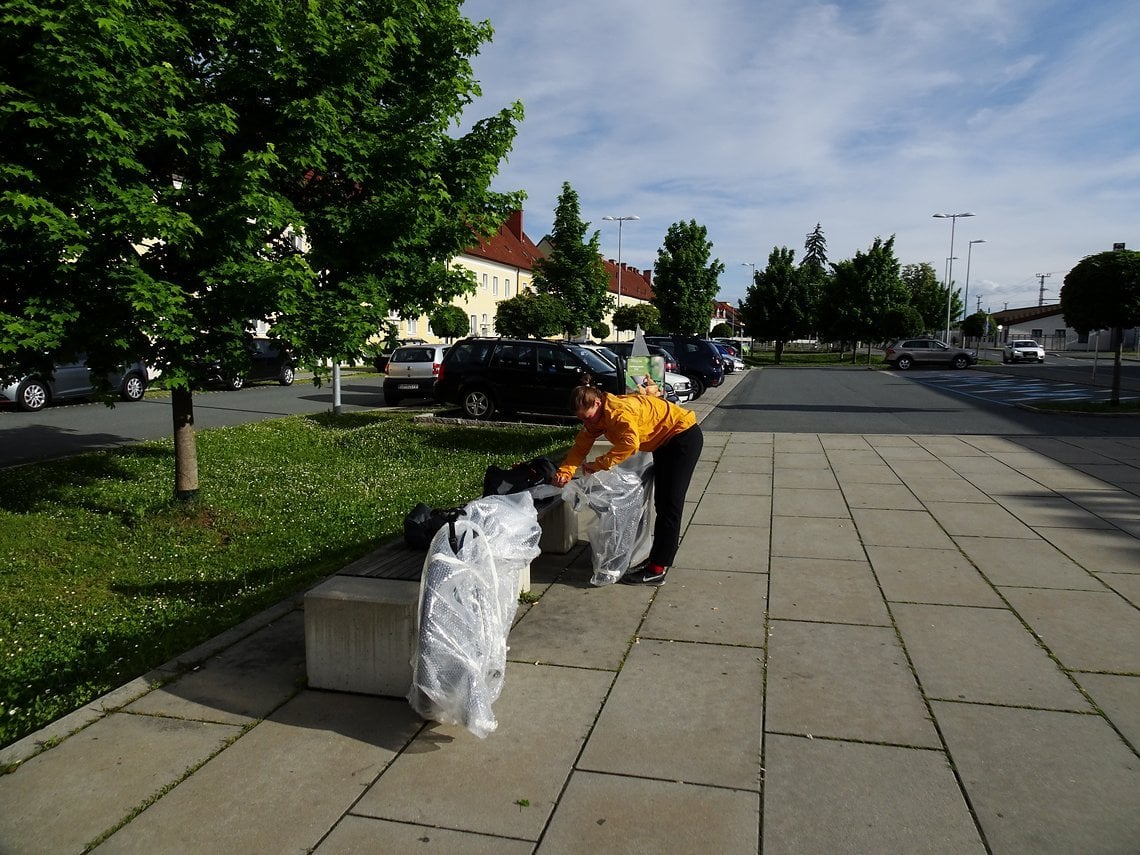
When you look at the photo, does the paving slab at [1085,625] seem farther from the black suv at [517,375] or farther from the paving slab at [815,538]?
the black suv at [517,375]

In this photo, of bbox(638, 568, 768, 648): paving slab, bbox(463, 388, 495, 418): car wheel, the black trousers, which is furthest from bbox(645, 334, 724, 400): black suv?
the black trousers

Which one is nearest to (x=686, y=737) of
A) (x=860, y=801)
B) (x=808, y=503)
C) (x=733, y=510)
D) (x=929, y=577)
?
(x=860, y=801)

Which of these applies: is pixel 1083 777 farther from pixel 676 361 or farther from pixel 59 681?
pixel 676 361

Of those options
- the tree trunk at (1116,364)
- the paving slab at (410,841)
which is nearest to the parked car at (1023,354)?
the tree trunk at (1116,364)

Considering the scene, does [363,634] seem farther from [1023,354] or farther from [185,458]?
[1023,354]

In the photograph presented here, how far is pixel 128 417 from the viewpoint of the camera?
1625 centimetres

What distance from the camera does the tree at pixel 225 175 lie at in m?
5.75

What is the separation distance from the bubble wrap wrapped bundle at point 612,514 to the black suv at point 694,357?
779 inches

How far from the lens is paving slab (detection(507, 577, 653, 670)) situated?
4.21m

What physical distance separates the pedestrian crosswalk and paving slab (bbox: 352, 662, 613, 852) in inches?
813

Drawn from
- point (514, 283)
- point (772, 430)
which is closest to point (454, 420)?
point (772, 430)

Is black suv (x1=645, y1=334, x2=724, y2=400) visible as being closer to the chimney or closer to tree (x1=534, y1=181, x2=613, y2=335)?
tree (x1=534, y1=181, x2=613, y2=335)

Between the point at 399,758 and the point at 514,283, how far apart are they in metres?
61.3

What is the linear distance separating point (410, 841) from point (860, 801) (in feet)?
5.19
